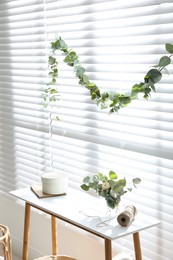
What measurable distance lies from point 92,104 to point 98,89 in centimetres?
20

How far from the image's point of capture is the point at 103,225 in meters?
1.93

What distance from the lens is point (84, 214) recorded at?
2059 millimetres

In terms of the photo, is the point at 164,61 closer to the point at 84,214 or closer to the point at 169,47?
the point at 169,47

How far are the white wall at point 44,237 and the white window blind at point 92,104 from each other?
179 mm

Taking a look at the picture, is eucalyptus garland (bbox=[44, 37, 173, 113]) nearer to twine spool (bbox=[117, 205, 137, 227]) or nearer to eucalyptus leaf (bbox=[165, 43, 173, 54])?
eucalyptus leaf (bbox=[165, 43, 173, 54])

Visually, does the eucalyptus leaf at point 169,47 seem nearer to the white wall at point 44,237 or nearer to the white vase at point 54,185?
the white vase at point 54,185

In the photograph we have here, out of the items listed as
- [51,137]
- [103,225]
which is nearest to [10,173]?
[51,137]

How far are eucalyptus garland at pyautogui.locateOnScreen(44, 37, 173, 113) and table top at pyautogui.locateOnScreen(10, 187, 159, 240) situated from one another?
42 centimetres

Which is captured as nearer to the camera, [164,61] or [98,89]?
[164,61]

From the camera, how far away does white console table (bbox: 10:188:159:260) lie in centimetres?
188

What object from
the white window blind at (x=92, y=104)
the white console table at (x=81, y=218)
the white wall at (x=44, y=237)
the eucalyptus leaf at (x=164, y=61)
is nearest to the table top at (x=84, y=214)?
the white console table at (x=81, y=218)

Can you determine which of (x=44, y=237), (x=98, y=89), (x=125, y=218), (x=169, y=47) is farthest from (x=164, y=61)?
(x=44, y=237)

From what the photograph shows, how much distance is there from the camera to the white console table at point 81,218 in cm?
188

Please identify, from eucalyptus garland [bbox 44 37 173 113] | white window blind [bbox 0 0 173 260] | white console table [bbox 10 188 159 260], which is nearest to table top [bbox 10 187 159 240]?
white console table [bbox 10 188 159 260]
